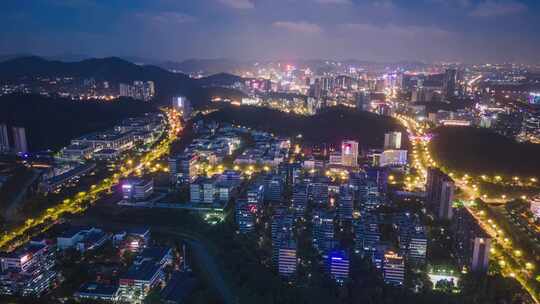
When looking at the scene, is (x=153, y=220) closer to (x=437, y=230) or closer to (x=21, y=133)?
(x=437, y=230)

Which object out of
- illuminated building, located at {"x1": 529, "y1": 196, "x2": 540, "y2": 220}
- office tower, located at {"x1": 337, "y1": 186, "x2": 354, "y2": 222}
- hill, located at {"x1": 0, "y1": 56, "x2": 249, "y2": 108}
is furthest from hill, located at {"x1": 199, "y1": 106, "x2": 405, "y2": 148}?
office tower, located at {"x1": 337, "y1": 186, "x2": 354, "y2": 222}

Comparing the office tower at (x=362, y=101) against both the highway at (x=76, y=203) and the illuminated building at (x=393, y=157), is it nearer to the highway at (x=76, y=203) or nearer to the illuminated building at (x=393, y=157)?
the illuminated building at (x=393, y=157)

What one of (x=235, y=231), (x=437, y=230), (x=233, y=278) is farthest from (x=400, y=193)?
(x=233, y=278)

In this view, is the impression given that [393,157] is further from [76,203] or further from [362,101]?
[362,101]

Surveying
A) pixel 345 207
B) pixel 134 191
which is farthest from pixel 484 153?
pixel 134 191

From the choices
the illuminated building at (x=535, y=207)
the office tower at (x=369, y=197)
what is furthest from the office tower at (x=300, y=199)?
the illuminated building at (x=535, y=207)
